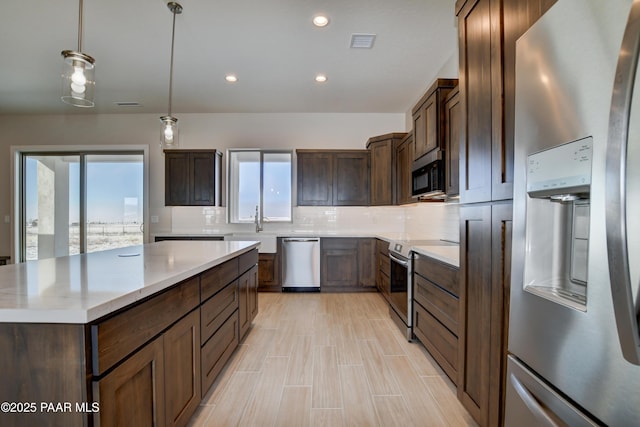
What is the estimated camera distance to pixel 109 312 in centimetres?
88

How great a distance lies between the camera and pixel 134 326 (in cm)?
102

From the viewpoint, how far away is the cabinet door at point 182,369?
1261 mm

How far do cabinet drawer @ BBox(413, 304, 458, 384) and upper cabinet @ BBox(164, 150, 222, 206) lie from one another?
3.64m

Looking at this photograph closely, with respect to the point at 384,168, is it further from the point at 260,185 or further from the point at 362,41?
the point at 260,185

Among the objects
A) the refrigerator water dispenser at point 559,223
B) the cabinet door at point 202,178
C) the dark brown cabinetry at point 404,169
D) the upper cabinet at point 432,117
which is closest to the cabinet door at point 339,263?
the dark brown cabinetry at point 404,169

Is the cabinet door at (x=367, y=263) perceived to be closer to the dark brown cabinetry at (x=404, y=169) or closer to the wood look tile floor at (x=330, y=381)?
the dark brown cabinetry at (x=404, y=169)

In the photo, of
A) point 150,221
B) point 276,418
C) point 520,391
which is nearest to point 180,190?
point 150,221

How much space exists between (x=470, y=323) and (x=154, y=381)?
148 cm

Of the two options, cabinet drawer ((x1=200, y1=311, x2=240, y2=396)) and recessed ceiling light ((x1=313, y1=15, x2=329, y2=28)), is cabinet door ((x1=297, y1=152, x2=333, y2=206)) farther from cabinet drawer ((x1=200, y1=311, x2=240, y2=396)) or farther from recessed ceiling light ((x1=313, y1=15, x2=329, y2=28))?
cabinet drawer ((x1=200, y1=311, x2=240, y2=396))

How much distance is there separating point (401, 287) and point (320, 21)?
263 cm

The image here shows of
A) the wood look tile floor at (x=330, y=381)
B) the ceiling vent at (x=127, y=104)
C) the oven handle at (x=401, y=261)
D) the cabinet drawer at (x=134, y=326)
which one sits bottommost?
the wood look tile floor at (x=330, y=381)

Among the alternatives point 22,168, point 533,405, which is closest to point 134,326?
point 533,405

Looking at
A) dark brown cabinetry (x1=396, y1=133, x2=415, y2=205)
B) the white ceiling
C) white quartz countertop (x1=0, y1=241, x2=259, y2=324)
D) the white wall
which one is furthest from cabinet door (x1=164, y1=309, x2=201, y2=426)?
the white wall

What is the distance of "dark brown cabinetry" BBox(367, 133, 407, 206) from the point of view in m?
4.34
